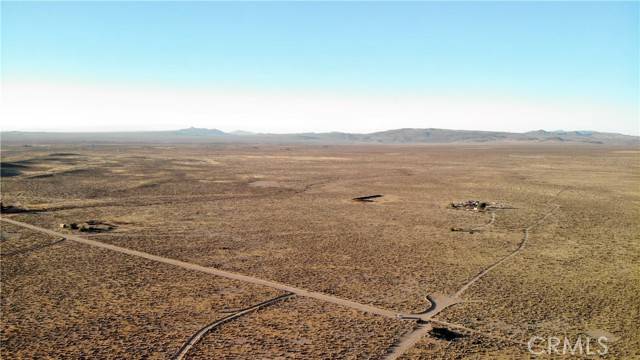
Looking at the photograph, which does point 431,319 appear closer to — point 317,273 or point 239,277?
point 317,273

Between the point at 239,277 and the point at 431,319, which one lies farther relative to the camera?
the point at 239,277

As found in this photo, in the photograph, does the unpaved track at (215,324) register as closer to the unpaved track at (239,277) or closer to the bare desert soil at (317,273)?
the bare desert soil at (317,273)

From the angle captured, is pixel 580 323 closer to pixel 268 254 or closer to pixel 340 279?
pixel 340 279

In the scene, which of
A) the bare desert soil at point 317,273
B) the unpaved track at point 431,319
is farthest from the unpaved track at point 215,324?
the unpaved track at point 431,319

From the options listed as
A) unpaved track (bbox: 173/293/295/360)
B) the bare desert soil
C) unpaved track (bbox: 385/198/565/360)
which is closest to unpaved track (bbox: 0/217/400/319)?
the bare desert soil

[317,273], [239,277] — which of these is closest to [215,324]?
[239,277]

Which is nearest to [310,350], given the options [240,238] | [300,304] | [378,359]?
[378,359]
